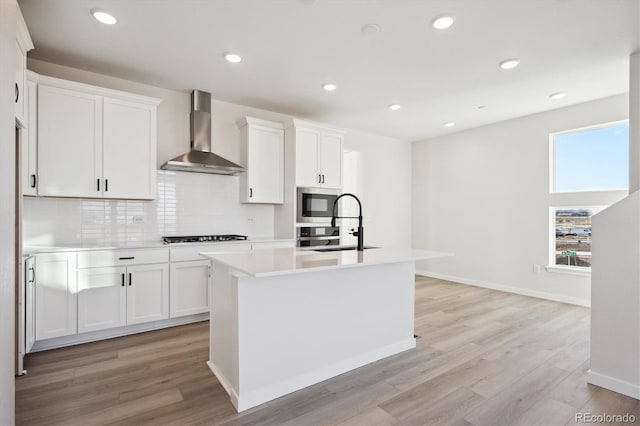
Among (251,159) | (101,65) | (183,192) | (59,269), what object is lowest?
(59,269)

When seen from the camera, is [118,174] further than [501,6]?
Yes

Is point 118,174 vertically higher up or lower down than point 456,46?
lower down

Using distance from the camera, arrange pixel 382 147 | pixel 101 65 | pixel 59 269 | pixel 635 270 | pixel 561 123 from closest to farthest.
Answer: pixel 635 270, pixel 59 269, pixel 101 65, pixel 561 123, pixel 382 147

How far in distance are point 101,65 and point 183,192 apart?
4.90 ft

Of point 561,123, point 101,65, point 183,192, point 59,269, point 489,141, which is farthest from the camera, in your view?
point 489,141

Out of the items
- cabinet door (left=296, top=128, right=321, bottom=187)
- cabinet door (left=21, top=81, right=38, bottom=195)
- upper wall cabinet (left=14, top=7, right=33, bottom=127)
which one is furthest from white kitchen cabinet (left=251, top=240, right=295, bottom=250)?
upper wall cabinet (left=14, top=7, right=33, bottom=127)

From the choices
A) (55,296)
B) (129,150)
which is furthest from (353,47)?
(55,296)

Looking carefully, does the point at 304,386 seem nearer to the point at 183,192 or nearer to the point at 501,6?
the point at 183,192

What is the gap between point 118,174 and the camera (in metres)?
3.26

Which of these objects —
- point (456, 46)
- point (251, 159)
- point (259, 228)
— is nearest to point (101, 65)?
point (251, 159)

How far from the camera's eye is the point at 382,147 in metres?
6.08

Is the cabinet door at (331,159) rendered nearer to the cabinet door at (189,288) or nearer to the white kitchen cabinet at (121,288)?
the cabinet door at (189,288)

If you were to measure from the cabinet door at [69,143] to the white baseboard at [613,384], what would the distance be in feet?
14.4

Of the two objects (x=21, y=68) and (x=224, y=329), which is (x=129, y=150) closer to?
(x=21, y=68)
